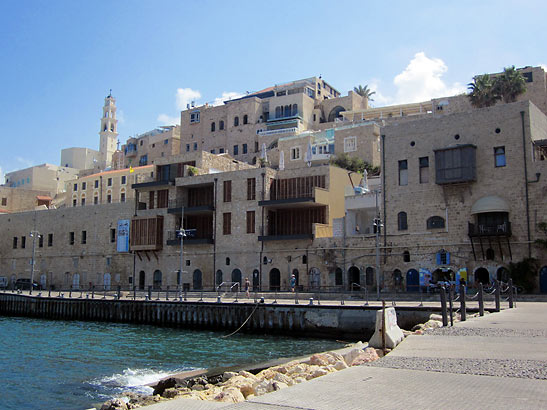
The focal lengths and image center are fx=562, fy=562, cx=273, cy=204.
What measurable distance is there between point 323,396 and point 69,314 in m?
36.9

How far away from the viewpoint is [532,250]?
3456 centimetres

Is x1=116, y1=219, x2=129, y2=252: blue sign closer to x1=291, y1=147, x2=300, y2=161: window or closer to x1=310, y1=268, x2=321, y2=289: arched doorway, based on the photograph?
x1=310, y1=268, x2=321, y2=289: arched doorway

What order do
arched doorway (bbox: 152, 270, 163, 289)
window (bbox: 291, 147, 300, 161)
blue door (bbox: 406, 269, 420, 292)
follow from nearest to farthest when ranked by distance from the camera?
blue door (bbox: 406, 269, 420, 292) → arched doorway (bbox: 152, 270, 163, 289) → window (bbox: 291, 147, 300, 161)

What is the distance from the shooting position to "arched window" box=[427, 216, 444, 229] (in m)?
38.3

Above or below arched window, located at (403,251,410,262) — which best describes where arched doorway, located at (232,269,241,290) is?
below

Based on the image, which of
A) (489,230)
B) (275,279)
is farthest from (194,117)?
(489,230)

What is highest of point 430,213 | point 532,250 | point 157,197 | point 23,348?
point 157,197

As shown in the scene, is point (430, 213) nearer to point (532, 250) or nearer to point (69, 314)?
point (532, 250)

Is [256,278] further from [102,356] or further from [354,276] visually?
[102,356]

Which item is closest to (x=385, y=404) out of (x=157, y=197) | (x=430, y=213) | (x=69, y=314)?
(x=430, y=213)

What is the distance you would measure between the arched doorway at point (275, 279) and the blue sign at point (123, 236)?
684 inches

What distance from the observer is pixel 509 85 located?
54906 millimetres

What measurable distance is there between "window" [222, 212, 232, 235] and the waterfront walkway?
3626cm

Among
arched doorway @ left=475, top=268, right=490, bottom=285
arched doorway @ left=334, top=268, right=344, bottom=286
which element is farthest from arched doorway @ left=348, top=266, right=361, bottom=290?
arched doorway @ left=475, top=268, right=490, bottom=285
